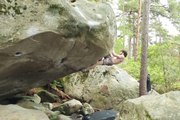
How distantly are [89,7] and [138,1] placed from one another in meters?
14.7

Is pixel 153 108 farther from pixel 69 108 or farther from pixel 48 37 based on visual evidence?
pixel 69 108

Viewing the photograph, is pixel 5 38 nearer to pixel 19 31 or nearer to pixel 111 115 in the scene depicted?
pixel 19 31

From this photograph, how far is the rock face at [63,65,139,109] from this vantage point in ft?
39.3

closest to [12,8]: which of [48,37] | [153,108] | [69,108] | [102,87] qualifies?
[48,37]

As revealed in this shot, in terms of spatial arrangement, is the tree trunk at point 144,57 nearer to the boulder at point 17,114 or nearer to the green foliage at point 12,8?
the boulder at point 17,114

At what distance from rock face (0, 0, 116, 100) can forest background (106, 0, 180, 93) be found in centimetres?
700

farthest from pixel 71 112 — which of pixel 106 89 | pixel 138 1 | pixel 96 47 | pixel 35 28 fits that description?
pixel 138 1

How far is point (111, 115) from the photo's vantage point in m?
9.47

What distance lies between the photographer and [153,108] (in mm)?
6117

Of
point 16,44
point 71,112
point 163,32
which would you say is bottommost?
point 71,112

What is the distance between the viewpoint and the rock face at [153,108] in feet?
19.6

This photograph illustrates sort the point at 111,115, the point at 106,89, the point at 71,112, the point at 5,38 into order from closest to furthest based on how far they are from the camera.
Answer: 1. the point at 5,38
2. the point at 111,115
3. the point at 71,112
4. the point at 106,89

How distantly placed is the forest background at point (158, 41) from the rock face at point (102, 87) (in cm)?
198

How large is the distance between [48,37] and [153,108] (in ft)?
8.45
